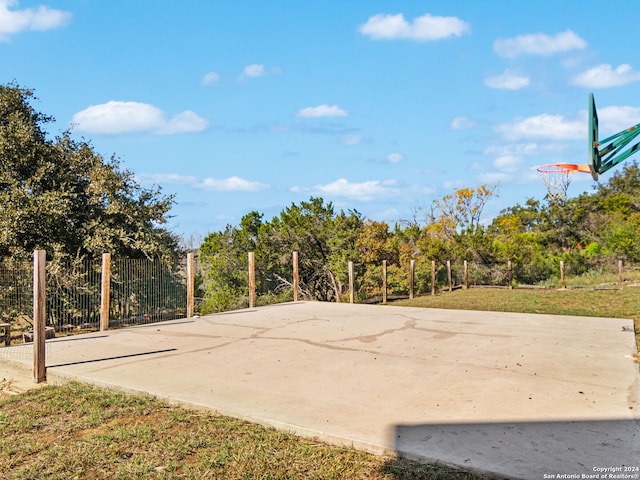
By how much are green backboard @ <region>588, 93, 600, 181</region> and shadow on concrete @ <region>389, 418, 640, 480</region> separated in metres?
8.15

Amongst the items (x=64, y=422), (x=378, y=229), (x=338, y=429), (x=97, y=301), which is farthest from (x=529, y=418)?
(x=378, y=229)

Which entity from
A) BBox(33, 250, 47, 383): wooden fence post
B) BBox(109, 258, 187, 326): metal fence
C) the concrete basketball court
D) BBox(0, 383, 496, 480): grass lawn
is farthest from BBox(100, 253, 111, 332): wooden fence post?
BBox(0, 383, 496, 480): grass lawn

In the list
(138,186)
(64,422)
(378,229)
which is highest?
(138,186)

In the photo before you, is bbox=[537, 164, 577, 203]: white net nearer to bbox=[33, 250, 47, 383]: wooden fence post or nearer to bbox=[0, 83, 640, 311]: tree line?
bbox=[0, 83, 640, 311]: tree line

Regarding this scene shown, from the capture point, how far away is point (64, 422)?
13.0 ft

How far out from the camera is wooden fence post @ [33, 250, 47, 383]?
17.7 feet

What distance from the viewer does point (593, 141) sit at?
10.5 metres

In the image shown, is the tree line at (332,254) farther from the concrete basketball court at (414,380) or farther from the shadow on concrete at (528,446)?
the shadow on concrete at (528,446)

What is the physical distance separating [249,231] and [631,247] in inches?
791

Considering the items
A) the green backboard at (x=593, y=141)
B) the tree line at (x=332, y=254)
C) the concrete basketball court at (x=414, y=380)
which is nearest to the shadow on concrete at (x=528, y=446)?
the concrete basketball court at (x=414, y=380)

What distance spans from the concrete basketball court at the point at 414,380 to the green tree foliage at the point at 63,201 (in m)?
4.57

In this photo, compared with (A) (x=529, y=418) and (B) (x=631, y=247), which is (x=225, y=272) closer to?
(A) (x=529, y=418)

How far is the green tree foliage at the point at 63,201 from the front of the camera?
1145 centimetres

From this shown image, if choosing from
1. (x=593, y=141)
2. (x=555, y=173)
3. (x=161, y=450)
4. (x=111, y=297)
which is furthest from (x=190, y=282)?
(x=555, y=173)
